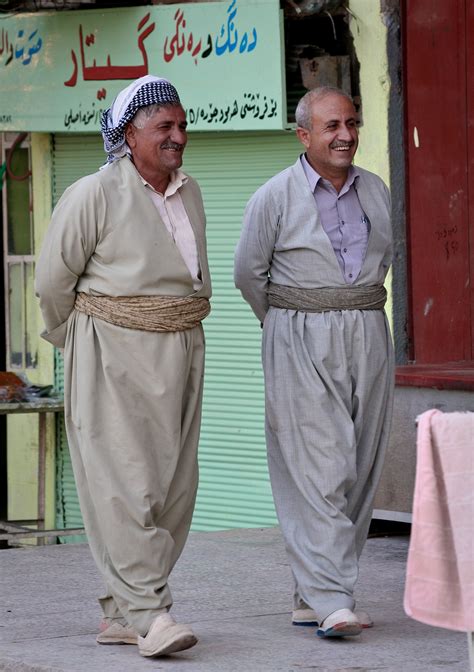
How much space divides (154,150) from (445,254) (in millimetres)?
3032

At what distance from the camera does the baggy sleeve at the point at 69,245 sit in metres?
5.20

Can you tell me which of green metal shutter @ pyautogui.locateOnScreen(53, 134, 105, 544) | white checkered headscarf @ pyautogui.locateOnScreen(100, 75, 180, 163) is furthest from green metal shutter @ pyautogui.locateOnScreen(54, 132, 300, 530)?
white checkered headscarf @ pyautogui.locateOnScreen(100, 75, 180, 163)

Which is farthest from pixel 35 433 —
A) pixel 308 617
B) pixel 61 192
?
pixel 308 617

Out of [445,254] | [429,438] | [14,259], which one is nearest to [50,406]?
[14,259]

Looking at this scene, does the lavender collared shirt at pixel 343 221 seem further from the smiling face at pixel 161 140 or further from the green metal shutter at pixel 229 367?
the green metal shutter at pixel 229 367

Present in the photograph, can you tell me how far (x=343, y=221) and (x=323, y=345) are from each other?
1.53ft

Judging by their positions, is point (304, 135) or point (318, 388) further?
point (304, 135)

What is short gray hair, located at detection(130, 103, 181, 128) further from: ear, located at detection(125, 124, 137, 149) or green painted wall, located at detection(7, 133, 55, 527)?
green painted wall, located at detection(7, 133, 55, 527)

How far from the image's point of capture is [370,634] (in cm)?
557

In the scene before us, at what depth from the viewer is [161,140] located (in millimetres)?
5246

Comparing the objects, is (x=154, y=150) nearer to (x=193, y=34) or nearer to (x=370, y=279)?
(x=370, y=279)

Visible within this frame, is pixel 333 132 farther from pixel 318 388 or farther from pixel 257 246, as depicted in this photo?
pixel 318 388

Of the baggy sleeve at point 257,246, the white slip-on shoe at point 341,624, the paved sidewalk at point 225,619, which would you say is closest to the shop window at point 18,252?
the paved sidewalk at point 225,619

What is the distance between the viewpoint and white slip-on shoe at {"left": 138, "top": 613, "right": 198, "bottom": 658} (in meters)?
5.12
